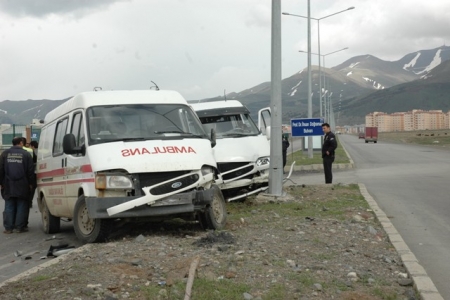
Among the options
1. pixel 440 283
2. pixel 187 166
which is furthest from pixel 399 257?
pixel 187 166

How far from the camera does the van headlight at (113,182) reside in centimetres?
810

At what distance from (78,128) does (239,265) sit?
414 cm

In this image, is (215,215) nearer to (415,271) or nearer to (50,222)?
(50,222)

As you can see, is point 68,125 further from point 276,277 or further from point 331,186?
point 331,186

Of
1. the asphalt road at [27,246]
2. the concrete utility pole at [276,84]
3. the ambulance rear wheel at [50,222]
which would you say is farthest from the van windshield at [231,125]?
the ambulance rear wheel at [50,222]

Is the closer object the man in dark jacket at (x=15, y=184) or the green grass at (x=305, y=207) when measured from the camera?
the green grass at (x=305, y=207)

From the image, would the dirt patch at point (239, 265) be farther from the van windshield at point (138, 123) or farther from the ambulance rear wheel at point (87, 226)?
the van windshield at point (138, 123)

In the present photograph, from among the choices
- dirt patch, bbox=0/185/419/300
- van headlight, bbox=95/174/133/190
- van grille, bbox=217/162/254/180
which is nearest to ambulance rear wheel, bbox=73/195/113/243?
dirt patch, bbox=0/185/419/300

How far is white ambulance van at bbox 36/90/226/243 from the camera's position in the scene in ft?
26.7

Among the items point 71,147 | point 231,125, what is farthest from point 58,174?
point 231,125

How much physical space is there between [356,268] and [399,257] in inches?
33.0

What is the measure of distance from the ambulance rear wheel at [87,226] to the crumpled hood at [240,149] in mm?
3988

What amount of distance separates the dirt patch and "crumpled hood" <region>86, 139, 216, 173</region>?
0.97 m

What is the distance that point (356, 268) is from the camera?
6.45 metres
